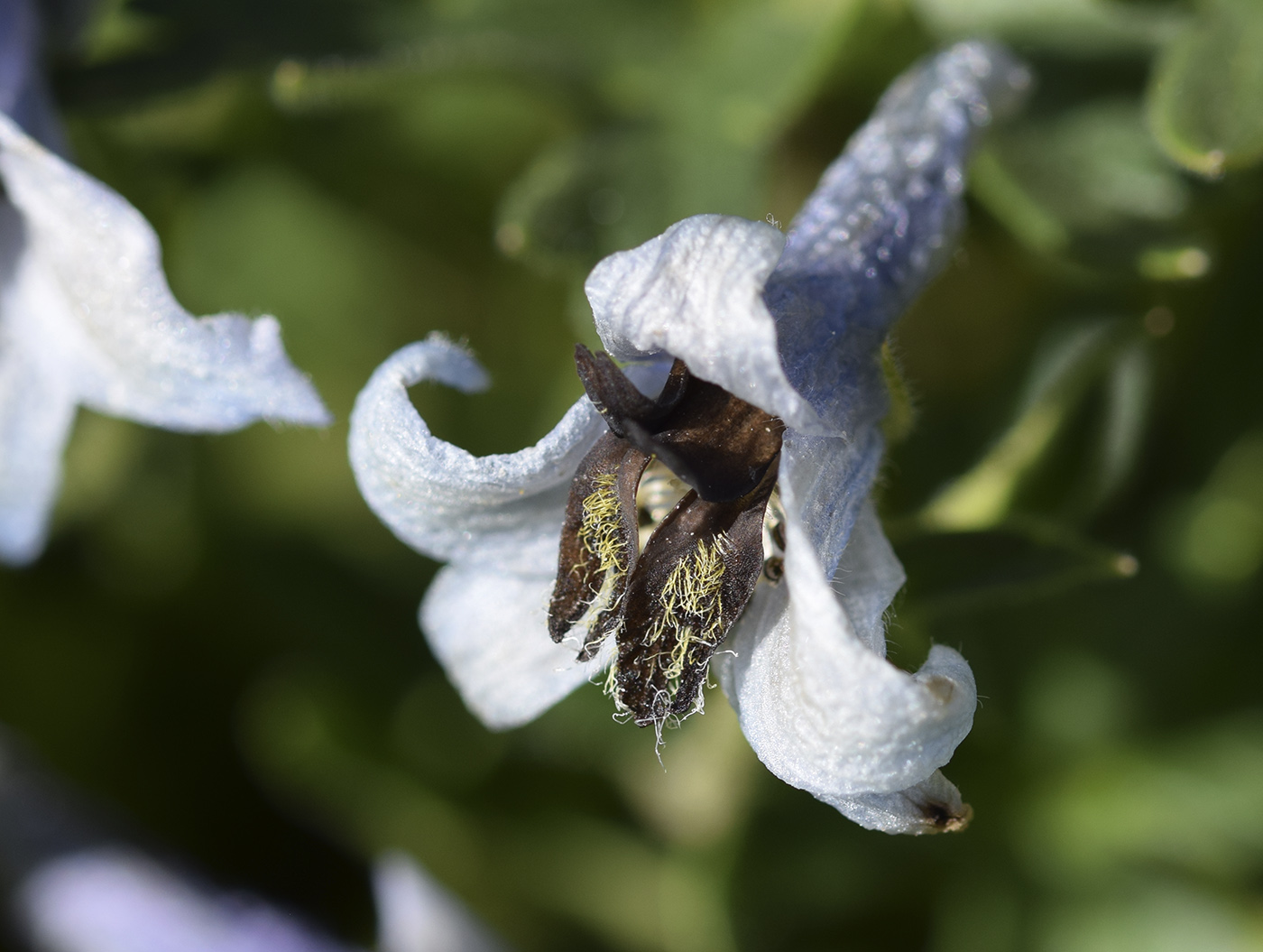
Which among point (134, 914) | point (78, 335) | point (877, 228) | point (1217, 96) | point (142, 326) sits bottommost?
point (134, 914)

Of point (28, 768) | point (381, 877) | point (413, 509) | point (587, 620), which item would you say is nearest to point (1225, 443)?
point (587, 620)

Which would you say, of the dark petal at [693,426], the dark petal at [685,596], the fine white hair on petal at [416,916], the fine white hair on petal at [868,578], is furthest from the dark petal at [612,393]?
the fine white hair on petal at [416,916]

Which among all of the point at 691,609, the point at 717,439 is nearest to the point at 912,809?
the point at 691,609

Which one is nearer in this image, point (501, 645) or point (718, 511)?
point (718, 511)

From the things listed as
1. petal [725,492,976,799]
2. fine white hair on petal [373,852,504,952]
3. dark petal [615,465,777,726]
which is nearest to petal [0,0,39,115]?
dark petal [615,465,777,726]

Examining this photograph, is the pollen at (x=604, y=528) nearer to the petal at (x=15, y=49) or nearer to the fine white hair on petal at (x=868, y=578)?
the fine white hair on petal at (x=868, y=578)

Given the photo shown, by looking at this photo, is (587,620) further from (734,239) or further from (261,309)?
(261,309)

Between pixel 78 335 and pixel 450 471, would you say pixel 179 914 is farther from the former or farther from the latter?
pixel 450 471
